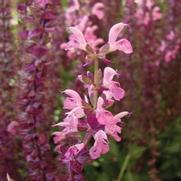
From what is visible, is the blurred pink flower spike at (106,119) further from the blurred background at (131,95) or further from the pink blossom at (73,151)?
the blurred background at (131,95)

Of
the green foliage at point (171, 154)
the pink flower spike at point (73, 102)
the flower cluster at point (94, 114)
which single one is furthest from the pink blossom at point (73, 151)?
the green foliage at point (171, 154)

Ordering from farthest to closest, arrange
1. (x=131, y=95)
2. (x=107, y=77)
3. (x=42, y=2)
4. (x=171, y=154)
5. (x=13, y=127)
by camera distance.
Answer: (x=171, y=154)
(x=131, y=95)
(x=13, y=127)
(x=42, y=2)
(x=107, y=77)

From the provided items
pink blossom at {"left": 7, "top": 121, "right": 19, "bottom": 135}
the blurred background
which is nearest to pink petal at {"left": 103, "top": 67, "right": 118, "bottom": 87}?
the blurred background

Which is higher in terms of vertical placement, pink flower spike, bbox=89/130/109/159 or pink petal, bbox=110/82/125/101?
pink petal, bbox=110/82/125/101

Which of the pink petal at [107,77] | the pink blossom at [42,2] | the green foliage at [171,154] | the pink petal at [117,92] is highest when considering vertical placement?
the pink blossom at [42,2]

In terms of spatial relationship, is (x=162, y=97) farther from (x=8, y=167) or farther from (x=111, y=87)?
(x=111, y=87)

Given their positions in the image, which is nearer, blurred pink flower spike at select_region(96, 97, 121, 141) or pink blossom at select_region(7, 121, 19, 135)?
blurred pink flower spike at select_region(96, 97, 121, 141)

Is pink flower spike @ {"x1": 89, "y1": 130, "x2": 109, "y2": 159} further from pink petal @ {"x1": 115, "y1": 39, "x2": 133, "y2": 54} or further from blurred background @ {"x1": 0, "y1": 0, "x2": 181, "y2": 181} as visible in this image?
blurred background @ {"x1": 0, "y1": 0, "x2": 181, "y2": 181}

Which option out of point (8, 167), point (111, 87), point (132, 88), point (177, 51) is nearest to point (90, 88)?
point (111, 87)

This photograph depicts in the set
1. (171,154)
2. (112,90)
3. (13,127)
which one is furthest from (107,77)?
(171,154)

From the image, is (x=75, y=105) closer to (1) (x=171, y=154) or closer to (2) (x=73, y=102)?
(2) (x=73, y=102)

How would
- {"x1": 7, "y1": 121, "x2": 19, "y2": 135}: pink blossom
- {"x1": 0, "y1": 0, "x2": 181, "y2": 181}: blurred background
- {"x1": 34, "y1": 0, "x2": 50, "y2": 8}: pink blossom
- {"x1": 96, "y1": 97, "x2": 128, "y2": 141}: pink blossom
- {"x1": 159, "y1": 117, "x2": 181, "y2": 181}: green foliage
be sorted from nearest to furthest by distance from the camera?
{"x1": 96, "y1": 97, "x2": 128, "y2": 141}: pink blossom
{"x1": 34, "y1": 0, "x2": 50, "y2": 8}: pink blossom
{"x1": 7, "y1": 121, "x2": 19, "y2": 135}: pink blossom
{"x1": 0, "y1": 0, "x2": 181, "y2": 181}: blurred background
{"x1": 159, "y1": 117, "x2": 181, "y2": 181}: green foliage
